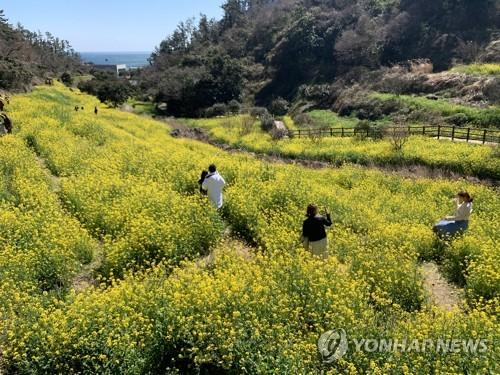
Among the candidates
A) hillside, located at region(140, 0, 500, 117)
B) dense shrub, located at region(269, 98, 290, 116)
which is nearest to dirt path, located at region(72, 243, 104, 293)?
hillside, located at region(140, 0, 500, 117)

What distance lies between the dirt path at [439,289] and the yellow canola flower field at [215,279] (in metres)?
0.29

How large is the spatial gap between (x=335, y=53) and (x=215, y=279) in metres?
65.2

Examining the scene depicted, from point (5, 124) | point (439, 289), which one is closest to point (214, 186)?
point (439, 289)

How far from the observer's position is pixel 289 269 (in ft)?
26.6

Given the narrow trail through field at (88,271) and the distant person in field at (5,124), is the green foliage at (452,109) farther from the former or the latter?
the narrow trail through field at (88,271)

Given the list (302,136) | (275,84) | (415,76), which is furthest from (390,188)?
(275,84)

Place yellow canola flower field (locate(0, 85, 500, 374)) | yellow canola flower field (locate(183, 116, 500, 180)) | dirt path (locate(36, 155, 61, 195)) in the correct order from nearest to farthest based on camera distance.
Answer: yellow canola flower field (locate(0, 85, 500, 374)) < dirt path (locate(36, 155, 61, 195)) < yellow canola flower field (locate(183, 116, 500, 180))

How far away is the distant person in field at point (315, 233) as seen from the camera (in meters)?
9.09

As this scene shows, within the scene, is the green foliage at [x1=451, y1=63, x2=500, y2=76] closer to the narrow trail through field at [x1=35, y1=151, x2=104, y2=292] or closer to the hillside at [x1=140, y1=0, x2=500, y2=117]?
the hillside at [x1=140, y1=0, x2=500, y2=117]

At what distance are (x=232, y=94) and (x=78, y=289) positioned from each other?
61880 mm

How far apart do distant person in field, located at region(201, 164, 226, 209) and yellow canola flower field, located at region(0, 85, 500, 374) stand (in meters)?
0.35

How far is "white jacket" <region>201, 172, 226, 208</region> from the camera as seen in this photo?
11938 millimetres

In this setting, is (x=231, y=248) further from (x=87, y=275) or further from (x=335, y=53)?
(x=335, y=53)

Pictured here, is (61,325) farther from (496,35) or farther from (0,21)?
(0,21)
